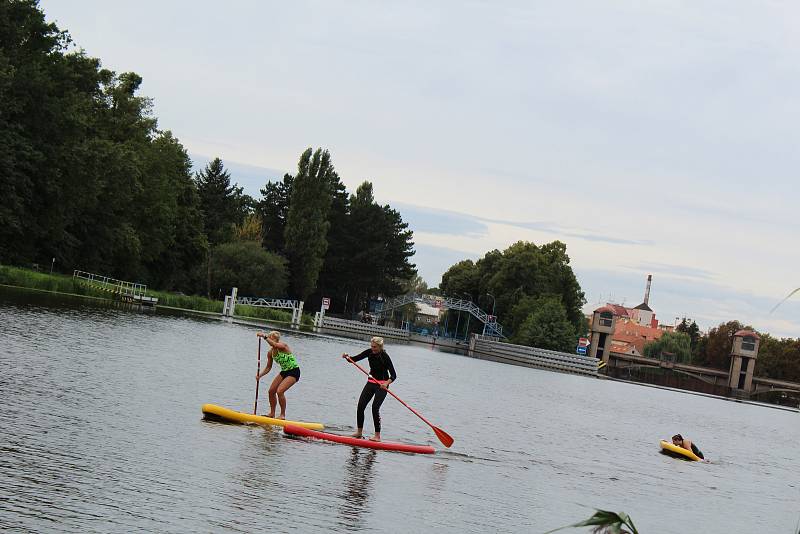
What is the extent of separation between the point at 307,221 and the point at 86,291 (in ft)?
141

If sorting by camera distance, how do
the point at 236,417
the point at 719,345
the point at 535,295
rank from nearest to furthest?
the point at 236,417, the point at 535,295, the point at 719,345

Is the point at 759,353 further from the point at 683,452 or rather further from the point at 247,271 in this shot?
the point at 683,452

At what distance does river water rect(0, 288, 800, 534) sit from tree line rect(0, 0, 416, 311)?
105 feet

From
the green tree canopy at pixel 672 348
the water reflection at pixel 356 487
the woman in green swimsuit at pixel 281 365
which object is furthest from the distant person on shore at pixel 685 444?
the green tree canopy at pixel 672 348

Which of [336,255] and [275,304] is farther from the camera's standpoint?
[336,255]

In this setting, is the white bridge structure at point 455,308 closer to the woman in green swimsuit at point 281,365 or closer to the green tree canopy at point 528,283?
the green tree canopy at point 528,283

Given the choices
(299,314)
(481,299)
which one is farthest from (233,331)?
(481,299)

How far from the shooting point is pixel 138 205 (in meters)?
96.6

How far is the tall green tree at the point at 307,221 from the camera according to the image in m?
117

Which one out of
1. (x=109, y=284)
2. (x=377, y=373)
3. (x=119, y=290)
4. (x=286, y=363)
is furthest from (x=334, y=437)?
(x=109, y=284)

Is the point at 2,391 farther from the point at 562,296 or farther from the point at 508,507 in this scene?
the point at 562,296

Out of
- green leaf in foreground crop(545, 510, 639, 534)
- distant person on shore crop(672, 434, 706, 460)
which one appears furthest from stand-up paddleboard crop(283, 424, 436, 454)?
green leaf in foreground crop(545, 510, 639, 534)

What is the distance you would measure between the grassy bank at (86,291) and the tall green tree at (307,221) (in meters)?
9.81

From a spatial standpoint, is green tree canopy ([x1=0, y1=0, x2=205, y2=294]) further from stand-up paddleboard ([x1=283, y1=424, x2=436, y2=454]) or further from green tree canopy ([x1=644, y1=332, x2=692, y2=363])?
green tree canopy ([x1=644, y1=332, x2=692, y2=363])
